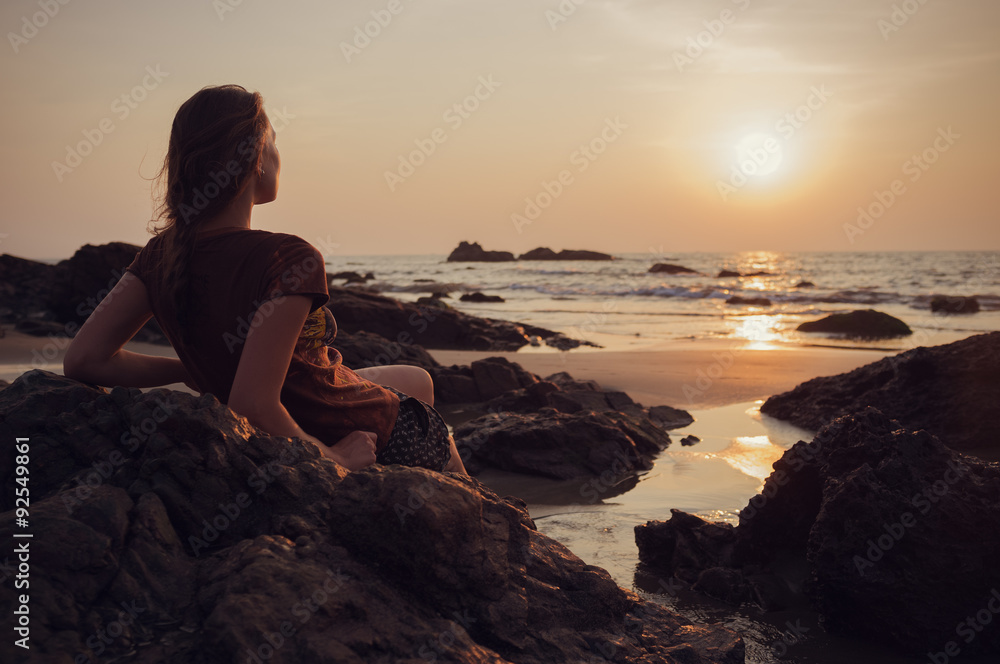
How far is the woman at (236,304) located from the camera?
6.98 feet

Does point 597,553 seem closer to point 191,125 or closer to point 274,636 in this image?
point 274,636

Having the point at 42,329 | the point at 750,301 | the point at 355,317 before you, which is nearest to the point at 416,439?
the point at 355,317

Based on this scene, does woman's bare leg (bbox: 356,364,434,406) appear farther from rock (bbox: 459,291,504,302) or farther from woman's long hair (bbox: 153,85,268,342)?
rock (bbox: 459,291,504,302)

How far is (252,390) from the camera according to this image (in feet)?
6.85

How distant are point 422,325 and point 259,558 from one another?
11346 mm

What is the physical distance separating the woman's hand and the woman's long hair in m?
0.64

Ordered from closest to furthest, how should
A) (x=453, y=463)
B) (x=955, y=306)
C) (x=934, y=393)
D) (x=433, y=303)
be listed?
(x=453, y=463)
(x=934, y=393)
(x=433, y=303)
(x=955, y=306)

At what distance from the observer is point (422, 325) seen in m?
12.9

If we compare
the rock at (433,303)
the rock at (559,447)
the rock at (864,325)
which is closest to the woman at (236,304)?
the rock at (559,447)

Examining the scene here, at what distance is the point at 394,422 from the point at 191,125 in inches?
46.7

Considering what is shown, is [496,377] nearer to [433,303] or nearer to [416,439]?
[416,439]

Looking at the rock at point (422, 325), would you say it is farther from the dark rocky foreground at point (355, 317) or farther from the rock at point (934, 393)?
the rock at point (934, 393)

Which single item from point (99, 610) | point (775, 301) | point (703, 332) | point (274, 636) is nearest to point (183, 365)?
point (99, 610)

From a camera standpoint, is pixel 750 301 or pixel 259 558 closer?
pixel 259 558
